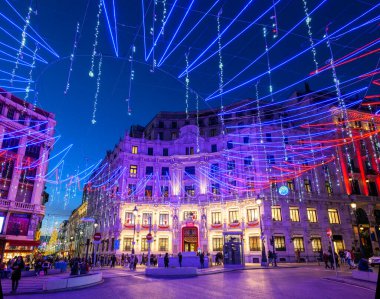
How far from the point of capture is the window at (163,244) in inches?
1618

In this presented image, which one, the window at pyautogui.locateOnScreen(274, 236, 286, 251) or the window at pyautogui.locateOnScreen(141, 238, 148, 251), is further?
the window at pyautogui.locateOnScreen(141, 238, 148, 251)

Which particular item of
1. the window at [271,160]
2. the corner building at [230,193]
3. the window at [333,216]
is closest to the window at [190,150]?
the corner building at [230,193]

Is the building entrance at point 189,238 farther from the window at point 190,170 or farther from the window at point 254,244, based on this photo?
the window at point 190,170

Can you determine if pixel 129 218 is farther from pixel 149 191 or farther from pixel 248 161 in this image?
pixel 248 161

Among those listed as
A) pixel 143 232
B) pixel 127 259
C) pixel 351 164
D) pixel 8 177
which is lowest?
pixel 127 259

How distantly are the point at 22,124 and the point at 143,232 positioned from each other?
2186 centimetres

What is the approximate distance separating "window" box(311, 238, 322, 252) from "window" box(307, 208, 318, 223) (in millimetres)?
2421

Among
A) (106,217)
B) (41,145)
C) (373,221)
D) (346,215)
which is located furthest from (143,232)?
(373,221)

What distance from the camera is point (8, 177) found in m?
34.6

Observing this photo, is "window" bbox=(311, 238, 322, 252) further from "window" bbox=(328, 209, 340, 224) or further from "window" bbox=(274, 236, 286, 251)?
"window" bbox=(274, 236, 286, 251)

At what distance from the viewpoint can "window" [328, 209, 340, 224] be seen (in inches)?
1512

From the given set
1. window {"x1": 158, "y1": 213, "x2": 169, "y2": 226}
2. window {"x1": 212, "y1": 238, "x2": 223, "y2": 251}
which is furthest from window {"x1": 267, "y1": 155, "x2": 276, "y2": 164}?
window {"x1": 158, "y1": 213, "x2": 169, "y2": 226}

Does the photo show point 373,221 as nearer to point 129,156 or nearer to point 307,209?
point 307,209

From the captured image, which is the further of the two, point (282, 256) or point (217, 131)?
point (217, 131)
